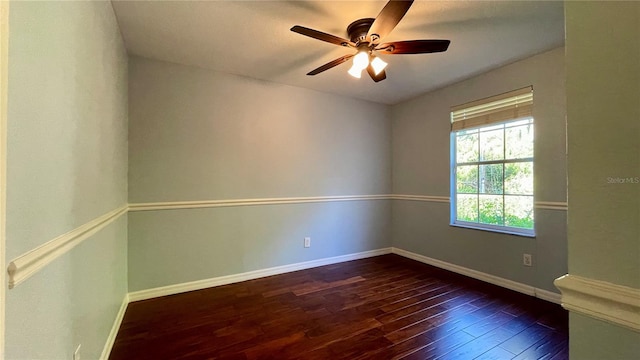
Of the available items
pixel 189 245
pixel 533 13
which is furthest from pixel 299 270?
pixel 533 13

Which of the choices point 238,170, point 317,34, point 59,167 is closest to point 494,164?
point 317,34

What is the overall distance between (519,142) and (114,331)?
4.04 metres

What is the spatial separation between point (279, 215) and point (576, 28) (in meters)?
3.01

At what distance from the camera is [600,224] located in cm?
59

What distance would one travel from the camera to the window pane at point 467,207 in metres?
3.23

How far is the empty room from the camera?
2.04 ft

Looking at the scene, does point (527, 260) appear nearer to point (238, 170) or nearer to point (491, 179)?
point (491, 179)

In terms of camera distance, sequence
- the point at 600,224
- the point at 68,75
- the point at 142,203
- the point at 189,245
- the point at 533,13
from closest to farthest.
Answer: the point at 600,224, the point at 68,75, the point at 533,13, the point at 142,203, the point at 189,245

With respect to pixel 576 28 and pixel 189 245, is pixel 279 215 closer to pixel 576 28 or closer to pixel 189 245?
pixel 189 245

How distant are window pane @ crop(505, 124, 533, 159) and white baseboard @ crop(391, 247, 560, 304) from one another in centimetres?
134

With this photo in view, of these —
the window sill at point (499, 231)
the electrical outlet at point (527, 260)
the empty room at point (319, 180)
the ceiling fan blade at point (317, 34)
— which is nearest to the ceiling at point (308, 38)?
the empty room at point (319, 180)

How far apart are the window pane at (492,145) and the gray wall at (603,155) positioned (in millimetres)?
2735

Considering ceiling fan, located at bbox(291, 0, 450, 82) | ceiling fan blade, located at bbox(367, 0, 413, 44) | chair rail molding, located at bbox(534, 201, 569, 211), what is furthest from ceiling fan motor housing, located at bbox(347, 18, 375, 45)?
chair rail molding, located at bbox(534, 201, 569, 211)

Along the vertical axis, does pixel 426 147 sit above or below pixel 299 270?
above
